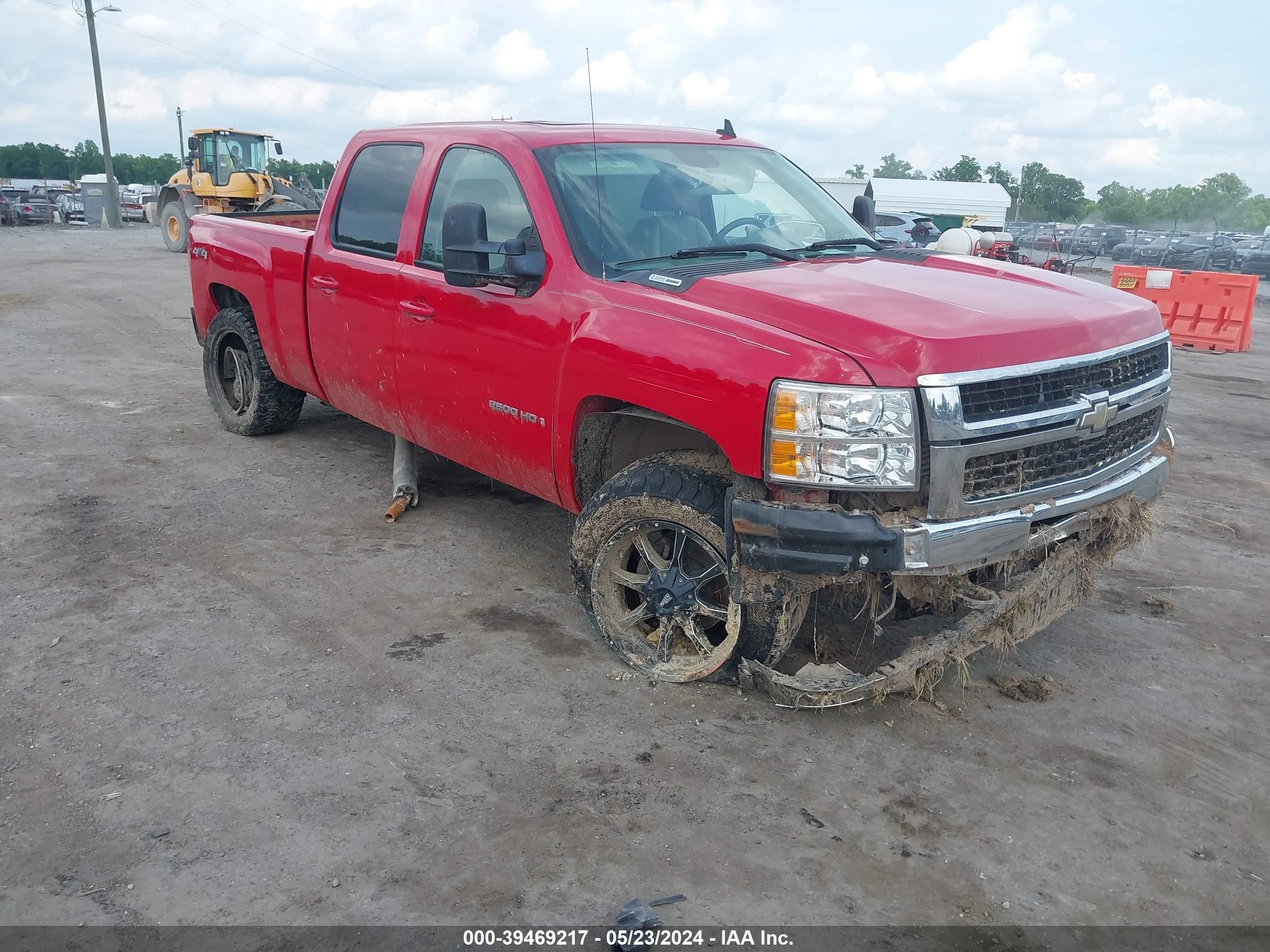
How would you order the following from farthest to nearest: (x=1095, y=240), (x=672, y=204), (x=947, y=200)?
(x=947, y=200) → (x=1095, y=240) → (x=672, y=204)

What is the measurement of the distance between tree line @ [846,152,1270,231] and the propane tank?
47.1 metres

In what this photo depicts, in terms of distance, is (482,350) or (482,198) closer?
(482,350)

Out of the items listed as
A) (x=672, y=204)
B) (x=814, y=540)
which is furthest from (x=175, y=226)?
(x=814, y=540)

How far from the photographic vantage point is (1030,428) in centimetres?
344

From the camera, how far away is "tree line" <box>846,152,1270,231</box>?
59.7 m

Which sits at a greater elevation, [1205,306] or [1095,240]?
[1095,240]

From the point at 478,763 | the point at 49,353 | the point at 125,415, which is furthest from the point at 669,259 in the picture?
the point at 49,353

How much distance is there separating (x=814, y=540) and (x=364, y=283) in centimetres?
299

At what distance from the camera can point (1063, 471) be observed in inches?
145

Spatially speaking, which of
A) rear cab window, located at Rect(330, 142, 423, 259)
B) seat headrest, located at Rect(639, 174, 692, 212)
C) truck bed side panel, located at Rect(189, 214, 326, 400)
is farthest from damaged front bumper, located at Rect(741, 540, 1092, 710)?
truck bed side panel, located at Rect(189, 214, 326, 400)

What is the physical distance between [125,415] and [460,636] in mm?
4762

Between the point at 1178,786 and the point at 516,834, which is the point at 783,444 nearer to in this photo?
the point at 516,834

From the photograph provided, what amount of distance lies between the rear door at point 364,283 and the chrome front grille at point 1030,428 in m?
2.85

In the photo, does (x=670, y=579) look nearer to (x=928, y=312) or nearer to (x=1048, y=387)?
(x=928, y=312)
